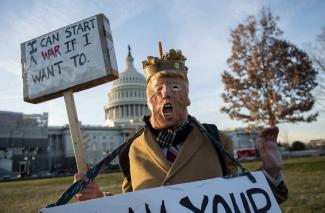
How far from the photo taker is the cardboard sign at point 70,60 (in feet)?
8.14

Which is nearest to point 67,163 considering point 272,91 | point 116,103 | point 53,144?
point 53,144

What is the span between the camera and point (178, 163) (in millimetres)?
2215

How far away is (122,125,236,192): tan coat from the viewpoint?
7.25ft

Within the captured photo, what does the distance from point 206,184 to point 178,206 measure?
0.71 ft

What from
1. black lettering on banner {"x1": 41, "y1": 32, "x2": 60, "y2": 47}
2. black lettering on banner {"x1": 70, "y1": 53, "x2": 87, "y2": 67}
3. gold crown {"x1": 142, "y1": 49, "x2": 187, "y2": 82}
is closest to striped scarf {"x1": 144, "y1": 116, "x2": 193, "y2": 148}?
gold crown {"x1": 142, "y1": 49, "x2": 187, "y2": 82}

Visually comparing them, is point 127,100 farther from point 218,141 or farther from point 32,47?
point 218,141

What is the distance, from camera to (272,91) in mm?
19203

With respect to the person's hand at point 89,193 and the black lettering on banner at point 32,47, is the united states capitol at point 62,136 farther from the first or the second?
the person's hand at point 89,193

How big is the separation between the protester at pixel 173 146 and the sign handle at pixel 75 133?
20 cm

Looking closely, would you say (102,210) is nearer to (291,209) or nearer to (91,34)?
(91,34)

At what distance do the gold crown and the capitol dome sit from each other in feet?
276

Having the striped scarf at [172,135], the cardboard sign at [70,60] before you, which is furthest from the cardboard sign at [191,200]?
the cardboard sign at [70,60]

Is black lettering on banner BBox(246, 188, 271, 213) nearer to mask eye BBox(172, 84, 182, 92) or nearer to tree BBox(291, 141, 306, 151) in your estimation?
mask eye BBox(172, 84, 182, 92)

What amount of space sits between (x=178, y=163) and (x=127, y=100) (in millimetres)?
86413
